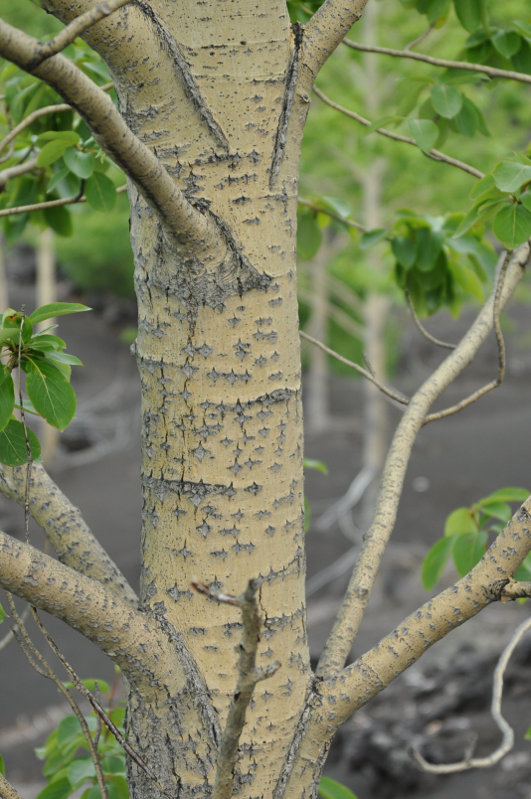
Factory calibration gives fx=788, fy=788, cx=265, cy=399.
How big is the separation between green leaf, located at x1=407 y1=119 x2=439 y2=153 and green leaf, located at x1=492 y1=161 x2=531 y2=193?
341 millimetres

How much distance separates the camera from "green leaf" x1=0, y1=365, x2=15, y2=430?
3.23ft

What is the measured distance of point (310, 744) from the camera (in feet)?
3.33

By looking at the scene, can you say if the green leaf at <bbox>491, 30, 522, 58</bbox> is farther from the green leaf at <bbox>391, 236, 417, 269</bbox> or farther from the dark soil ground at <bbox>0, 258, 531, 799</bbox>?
the dark soil ground at <bbox>0, 258, 531, 799</bbox>

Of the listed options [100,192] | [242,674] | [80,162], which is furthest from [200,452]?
[100,192]

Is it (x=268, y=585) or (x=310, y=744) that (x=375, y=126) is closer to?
(x=268, y=585)

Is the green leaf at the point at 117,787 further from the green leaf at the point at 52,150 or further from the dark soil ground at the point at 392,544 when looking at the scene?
the dark soil ground at the point at 392,544

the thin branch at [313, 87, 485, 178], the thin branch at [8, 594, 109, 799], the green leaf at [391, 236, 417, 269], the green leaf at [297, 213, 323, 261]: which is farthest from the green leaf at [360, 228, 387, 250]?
the thin branch at [8, 594, 109, 799]

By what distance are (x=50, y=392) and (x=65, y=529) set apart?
0.22m

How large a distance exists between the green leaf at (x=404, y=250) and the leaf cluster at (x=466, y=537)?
0.59 metres

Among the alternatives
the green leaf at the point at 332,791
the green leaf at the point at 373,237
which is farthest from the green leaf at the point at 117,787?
the green leaf at the point at 373,237

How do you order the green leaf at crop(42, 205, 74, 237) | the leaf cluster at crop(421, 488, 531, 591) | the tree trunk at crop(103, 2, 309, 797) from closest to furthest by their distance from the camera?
the tree trunk at crop(103, 2, 309, 797)
the leaf cluster at crop(421, 488, 531, 591)
the green leaf at crop(42, 205, 74, 237)

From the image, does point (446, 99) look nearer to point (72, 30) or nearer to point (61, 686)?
point (72, 30)

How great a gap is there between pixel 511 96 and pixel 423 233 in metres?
6.09

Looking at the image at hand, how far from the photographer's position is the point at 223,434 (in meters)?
0.97
